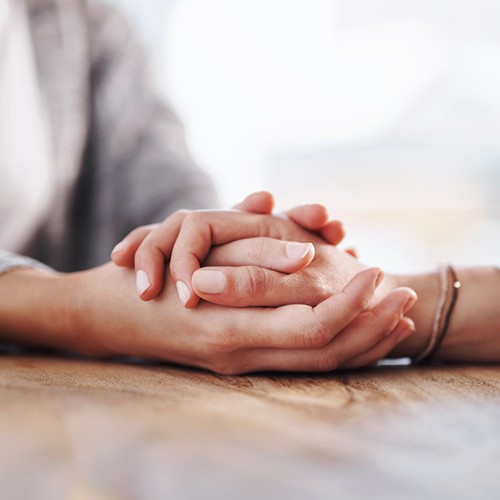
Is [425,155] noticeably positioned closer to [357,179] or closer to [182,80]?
[357,179]

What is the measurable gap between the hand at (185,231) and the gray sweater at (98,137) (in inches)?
18.4

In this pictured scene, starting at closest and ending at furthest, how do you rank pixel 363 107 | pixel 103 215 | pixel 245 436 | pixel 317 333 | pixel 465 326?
pixel 245 436, pixel 317 333, pixel 465 326, pixel 103 215, pixel 363 107

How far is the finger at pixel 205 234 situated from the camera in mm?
500

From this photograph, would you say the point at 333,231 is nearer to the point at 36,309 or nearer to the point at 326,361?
the point at 326,361

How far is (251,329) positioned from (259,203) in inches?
5.3

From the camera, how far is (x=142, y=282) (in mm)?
516

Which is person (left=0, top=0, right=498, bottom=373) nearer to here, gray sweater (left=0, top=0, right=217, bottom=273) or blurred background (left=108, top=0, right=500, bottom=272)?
gray sweater (left=0, top=0, right=217, bottom=273)

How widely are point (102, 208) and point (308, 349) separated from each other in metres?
0.73

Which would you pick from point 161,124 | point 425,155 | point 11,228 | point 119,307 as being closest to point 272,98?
point 425,155

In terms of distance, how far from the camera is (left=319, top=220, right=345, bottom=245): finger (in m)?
0.58

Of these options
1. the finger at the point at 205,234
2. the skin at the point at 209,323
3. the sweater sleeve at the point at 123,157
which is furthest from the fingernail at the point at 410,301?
the sweater sleeve at the point at 123,157

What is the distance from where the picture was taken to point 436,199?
2.96 m

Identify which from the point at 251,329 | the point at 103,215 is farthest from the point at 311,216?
the point at 103,215

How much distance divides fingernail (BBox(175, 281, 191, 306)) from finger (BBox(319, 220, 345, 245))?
0.48 ft
